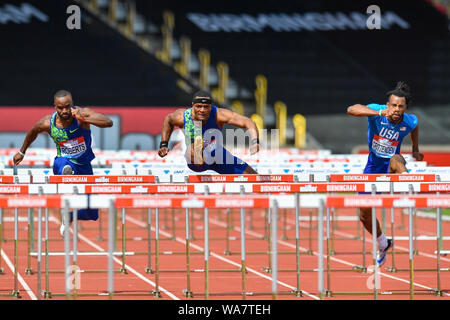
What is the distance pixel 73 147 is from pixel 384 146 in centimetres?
382

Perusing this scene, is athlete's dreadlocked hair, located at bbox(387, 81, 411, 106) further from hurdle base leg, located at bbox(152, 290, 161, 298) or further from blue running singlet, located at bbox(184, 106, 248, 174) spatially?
hurdle base leg, located at bbox(152, 290, 161, 298)

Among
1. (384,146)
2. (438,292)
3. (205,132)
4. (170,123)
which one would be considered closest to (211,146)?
(205,132)

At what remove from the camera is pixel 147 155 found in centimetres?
2325

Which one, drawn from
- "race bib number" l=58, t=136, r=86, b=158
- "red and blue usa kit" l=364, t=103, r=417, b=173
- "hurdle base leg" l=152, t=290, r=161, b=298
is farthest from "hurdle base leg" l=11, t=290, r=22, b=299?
"red and blue usa kit" l=364, t=103, r=417, b=173

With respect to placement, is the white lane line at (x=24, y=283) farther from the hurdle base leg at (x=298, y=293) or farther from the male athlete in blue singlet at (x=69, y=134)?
the hurdle base leg at (x=298, y=293)

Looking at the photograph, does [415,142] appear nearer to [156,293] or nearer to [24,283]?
[156,293]

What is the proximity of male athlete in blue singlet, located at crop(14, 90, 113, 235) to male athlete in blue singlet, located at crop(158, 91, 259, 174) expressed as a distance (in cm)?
86

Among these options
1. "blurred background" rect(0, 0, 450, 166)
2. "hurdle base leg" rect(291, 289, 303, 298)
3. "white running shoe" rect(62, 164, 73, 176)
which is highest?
"blurred background" rect(0, 0, 450, 166)

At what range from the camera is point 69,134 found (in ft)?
40.4

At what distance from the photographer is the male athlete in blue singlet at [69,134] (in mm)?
11766

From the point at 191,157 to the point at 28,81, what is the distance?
23.2 m

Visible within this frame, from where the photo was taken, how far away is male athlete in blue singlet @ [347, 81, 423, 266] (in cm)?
1135

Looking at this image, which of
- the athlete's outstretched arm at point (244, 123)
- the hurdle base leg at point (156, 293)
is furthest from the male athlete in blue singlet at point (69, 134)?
the hurdle base leg at point (156, 293)

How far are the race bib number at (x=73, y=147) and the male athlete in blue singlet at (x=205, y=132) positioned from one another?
133cm
